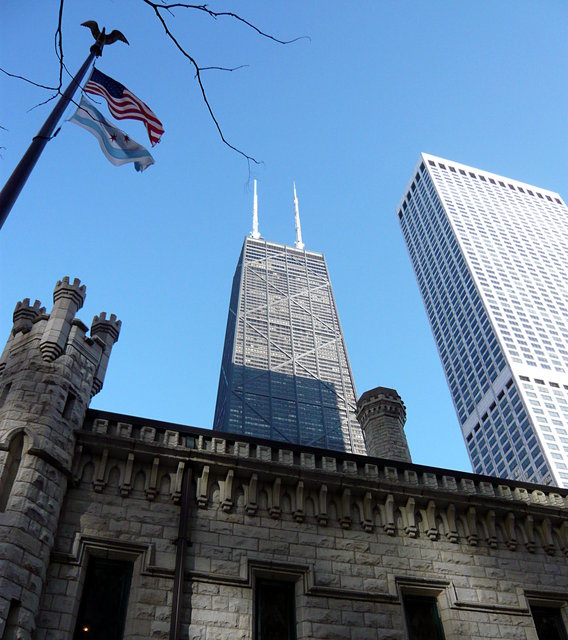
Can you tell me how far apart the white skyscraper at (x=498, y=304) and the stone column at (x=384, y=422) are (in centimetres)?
9059

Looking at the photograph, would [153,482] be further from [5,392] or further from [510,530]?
[510,530]

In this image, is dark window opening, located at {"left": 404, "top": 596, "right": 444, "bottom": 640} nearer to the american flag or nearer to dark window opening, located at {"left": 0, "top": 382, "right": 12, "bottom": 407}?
dark window opening, located at {"left": 0, "top": 382, "right": 12, "bottom": 407}

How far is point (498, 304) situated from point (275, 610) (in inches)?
5130

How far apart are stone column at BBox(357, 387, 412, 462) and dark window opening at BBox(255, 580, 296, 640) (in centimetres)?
944

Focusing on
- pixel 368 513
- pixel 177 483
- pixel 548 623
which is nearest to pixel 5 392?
pixel 177 483

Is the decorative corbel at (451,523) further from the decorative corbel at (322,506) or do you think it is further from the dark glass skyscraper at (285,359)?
the dark glass skyscraper at (285,359)

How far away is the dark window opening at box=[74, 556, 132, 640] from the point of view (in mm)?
12820

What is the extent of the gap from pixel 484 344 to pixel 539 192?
2557 inches

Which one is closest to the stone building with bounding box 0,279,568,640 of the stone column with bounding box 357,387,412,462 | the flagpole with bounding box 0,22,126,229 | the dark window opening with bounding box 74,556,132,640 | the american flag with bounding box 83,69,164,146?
the dark window opening with bounding box 74,556,132,640

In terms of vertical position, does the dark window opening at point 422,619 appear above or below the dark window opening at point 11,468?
below

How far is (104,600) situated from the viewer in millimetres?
13336

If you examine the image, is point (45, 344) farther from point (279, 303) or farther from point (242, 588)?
point (279, 303)

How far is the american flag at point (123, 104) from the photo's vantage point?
1470 cm

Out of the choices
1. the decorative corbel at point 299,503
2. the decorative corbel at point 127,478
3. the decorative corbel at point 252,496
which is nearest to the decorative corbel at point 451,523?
the decorative corbel at point 299,503
